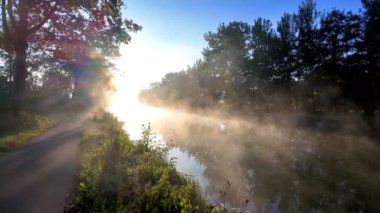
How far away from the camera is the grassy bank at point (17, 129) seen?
565 inches

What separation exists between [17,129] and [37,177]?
10.4m

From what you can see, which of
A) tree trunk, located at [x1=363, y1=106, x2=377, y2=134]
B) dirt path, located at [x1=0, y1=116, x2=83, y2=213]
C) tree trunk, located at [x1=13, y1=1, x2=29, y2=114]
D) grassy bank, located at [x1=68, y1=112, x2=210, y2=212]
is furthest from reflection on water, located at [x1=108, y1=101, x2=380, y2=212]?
tree trunk, located at [x1=13, y1=1, x2=29, y2=114]

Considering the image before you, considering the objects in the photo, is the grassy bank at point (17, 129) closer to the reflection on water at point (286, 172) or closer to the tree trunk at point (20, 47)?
the tree trunk at point (20, 47)

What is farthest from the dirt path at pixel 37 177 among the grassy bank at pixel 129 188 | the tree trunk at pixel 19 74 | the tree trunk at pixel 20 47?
the tree trunk at pixel 20 47

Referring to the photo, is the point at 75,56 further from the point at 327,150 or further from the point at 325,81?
the point at 325,81

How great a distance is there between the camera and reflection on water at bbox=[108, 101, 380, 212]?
1098 cm

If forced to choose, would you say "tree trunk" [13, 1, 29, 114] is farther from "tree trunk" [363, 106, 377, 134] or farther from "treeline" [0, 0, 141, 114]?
"tree trunk" [363, 106, 377, 134]

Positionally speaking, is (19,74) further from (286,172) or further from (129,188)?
(286,172)

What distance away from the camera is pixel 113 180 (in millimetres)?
8164

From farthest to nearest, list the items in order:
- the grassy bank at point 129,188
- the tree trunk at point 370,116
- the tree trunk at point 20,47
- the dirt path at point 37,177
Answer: the tree trunk at point 370,116
the tree trunk at point 20,47
the dirt path at point 37,177
the grassy bank at point 129,188

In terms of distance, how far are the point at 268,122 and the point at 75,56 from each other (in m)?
25.8

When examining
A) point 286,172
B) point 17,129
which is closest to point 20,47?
point 17,129

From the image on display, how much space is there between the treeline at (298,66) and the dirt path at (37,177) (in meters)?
31.6

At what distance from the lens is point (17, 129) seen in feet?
60.0
